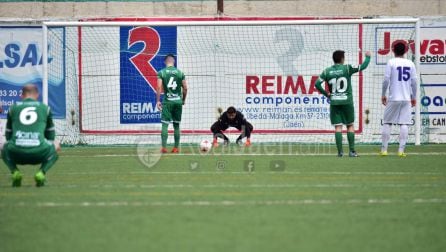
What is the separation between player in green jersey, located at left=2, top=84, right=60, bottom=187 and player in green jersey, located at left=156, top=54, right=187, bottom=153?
307 inches

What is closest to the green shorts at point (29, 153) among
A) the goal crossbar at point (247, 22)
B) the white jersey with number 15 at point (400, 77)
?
the white jersey with number 15 at point (400, 77)

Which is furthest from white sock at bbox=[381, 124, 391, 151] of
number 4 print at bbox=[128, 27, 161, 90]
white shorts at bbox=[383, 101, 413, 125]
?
number 4 print at bbox=[128, 27, 161, 90]

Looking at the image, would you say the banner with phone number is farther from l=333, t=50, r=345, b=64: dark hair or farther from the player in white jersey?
the player in white jersey

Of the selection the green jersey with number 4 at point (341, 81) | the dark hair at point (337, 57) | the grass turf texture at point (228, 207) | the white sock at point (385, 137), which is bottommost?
the grass turf texture at point (228, 207)

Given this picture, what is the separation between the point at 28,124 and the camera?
12.5m

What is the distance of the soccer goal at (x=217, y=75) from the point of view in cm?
2438

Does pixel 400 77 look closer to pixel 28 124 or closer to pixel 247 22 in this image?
pixel 247 22

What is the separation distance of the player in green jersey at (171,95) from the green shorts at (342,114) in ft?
10.4

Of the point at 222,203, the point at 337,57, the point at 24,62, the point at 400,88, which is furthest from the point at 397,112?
the point at 24,62

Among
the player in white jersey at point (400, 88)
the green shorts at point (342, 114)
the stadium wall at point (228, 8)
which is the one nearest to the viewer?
the green shorts at point (342, 114)

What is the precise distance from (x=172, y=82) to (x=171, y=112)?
0.61m

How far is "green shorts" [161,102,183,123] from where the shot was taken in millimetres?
20719

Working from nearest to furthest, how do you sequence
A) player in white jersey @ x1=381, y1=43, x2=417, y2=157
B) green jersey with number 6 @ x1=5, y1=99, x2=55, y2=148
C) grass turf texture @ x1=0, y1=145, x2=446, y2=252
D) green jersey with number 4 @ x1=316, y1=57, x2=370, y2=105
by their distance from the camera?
grass turf texture @ x1=0, y1=145, x2=446, y2=252
green jersey with number 6 @ x1=5, y1=99, x2=55, y2=148
green jersey with number 4 @ x1=316, y1=57, x2=370, y2=105
player in white jersey @ x1=381, y1=43, x2=417, y2=157

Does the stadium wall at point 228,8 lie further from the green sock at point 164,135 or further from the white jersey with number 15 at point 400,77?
the white jersey with number 15 at point 400,77
